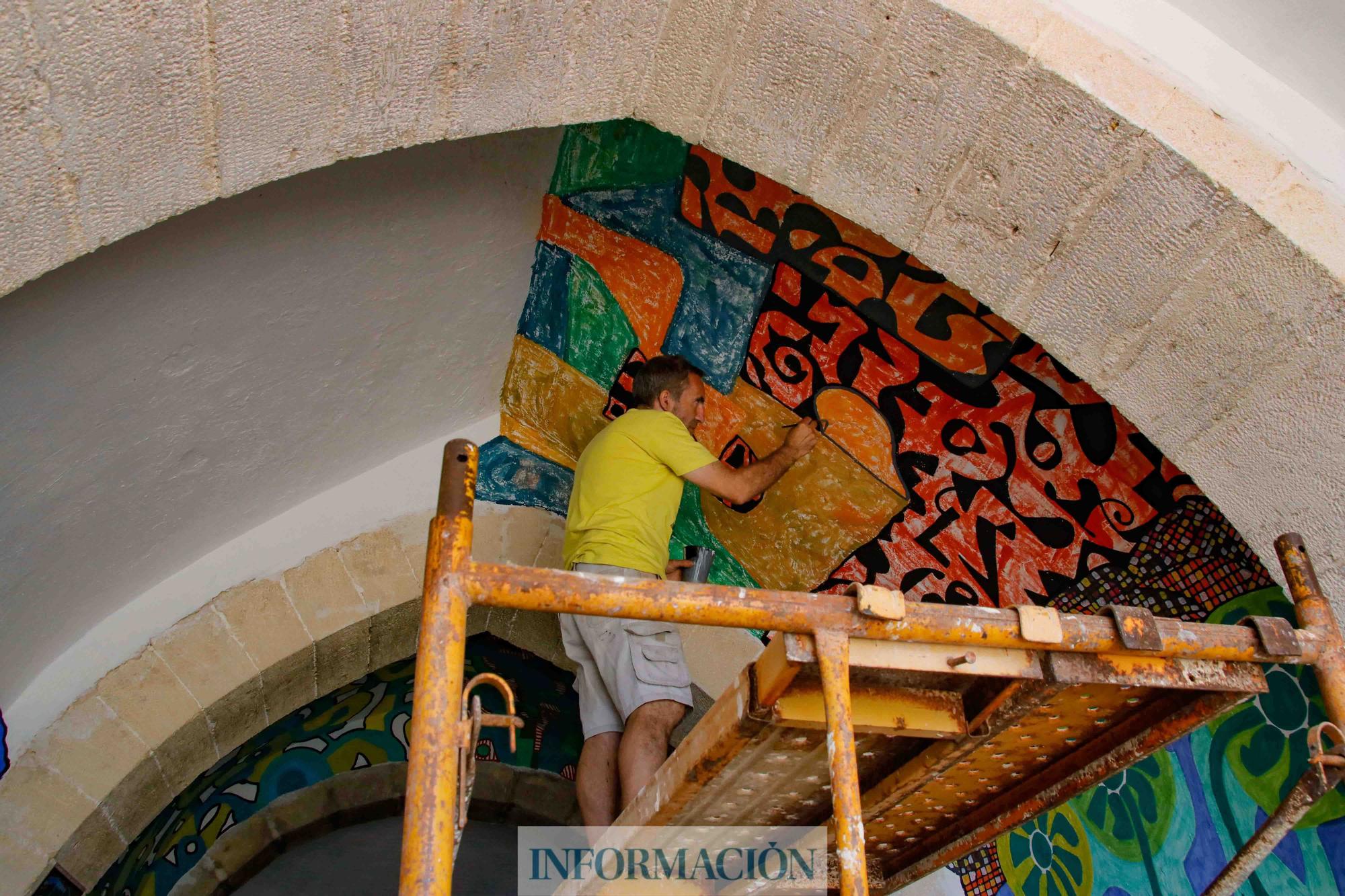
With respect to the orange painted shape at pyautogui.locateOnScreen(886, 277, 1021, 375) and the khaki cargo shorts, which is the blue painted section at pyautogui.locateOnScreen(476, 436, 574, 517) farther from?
the orange painted shape at pyautogui.locateOnScreen(886, 277, 1021, 375)

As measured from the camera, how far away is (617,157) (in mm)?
2770

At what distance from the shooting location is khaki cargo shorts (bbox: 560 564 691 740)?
2.86m

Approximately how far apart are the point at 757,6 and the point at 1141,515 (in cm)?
138

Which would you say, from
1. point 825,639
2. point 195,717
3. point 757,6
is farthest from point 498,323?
point 825,639

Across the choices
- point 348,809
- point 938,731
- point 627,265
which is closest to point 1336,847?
point 938,731

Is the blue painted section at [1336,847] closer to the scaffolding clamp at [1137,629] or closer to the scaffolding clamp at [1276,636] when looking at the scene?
the scaffolding clamp at [1276,636]

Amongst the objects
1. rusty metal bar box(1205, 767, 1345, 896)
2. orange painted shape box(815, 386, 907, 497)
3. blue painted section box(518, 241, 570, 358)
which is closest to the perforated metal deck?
rusty metal bar box(1205, 767, 1345, 896)

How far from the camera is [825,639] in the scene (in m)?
1.40

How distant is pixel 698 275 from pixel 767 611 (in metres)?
1.61

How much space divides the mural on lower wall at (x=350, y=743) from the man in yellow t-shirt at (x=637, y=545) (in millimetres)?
1134

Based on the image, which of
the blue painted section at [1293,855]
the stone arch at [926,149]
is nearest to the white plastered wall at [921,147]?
the stone arch at [926,149]

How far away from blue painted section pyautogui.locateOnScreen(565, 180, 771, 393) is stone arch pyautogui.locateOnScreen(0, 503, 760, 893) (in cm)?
93

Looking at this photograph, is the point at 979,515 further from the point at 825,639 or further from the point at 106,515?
the point at 106,515

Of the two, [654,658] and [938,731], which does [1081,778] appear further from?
[654,658]
